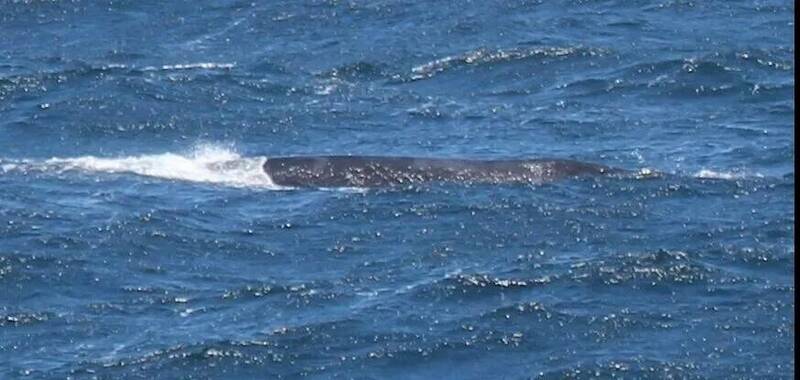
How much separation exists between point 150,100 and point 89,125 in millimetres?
2697

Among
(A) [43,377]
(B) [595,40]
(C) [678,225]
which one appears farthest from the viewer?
(B) [595,40]

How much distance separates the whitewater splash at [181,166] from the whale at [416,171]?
0.72 m

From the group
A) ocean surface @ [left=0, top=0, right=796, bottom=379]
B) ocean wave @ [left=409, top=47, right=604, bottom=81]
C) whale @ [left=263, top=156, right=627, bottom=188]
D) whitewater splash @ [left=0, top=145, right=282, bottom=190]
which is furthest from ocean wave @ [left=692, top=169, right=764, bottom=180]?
ocean wave @ [left=409, top=47, right=604, bottom=81]

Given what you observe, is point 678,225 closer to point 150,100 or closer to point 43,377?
point 43,377

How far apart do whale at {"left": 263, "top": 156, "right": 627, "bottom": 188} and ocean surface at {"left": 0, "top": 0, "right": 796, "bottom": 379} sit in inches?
20.7

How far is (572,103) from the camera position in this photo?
49.6 metres

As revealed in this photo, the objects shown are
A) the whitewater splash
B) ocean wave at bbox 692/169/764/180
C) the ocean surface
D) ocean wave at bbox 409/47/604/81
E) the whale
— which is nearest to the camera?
the ocean surface

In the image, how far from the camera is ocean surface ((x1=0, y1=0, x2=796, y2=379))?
3359cm

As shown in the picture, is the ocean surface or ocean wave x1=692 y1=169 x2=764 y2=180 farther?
ocean wave x1=692 y1=169 x2=764 y2=180

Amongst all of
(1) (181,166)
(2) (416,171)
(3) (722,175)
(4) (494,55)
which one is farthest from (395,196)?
(4) (494,55)

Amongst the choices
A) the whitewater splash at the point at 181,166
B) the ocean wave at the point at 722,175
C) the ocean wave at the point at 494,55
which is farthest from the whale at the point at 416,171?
the ocean wave at the point at 494,55

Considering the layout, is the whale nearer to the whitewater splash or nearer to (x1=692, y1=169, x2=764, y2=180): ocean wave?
the whitewater splash

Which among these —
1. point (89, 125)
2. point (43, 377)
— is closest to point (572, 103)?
point (89, 125)

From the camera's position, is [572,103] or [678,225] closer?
[678,225]
